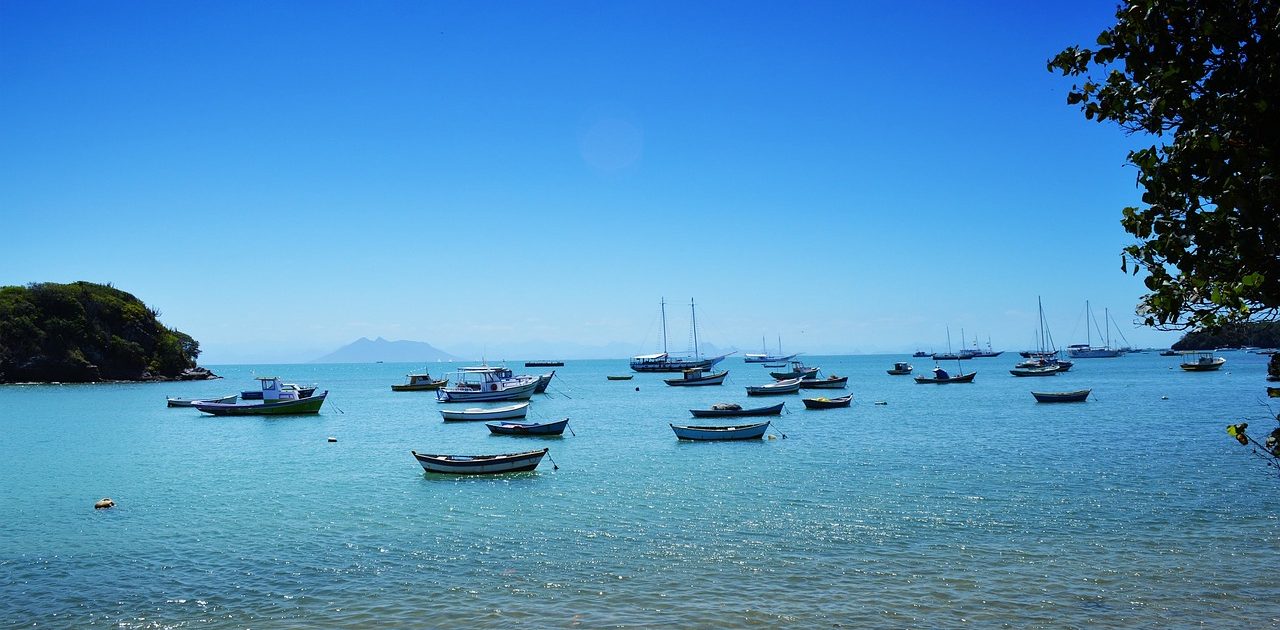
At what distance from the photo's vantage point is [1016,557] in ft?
57.8

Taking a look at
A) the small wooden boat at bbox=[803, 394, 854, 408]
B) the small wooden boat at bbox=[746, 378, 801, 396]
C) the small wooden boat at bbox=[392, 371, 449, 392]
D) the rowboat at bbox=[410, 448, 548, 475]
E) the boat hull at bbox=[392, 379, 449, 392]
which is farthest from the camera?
the small wooden boat at bbox=[392, 371, 449, 392]

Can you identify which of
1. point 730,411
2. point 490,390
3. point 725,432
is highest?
point 490,390

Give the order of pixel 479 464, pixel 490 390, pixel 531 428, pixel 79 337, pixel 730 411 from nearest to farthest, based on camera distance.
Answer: pixel 479 464 < pixel 531 428 < pixel 730 411 < pixel 490 390 < pixel 79 337

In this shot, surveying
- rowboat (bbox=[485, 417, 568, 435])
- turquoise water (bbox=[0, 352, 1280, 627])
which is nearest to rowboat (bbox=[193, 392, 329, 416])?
turquoise water (bbox=[0, 352, 1280, 627])

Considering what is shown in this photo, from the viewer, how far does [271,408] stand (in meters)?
64.9

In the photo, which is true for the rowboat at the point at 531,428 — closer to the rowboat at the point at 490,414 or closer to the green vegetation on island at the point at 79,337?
the rowboat at the point at 490,414

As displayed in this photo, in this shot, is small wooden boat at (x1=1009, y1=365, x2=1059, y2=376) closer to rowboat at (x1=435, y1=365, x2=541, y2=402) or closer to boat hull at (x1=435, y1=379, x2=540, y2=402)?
rowboat at (x1=435, y1=365, x2=541, y2=402)

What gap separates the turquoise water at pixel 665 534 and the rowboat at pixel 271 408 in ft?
71.7

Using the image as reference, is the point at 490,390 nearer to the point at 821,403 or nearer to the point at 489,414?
the point at 489,414

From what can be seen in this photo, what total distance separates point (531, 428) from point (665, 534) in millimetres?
25904

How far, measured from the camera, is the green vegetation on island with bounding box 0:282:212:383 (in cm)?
11594

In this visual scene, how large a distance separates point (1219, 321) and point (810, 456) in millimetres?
29191

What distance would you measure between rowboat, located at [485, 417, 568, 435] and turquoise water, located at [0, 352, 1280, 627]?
309 centimetres

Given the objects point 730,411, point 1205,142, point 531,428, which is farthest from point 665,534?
point 730,411
